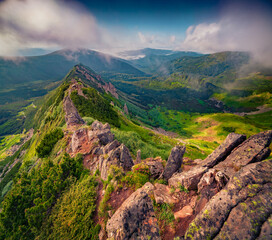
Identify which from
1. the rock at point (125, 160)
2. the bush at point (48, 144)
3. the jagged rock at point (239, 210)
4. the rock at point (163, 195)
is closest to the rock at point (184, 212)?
the rock at point (163, 195)

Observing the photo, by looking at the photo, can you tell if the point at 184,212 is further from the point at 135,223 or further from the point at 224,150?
the point at 224,150

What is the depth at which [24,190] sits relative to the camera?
836 inches

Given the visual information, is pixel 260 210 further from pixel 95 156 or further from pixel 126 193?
pixel 95 156

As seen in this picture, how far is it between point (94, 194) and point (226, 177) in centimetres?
1777

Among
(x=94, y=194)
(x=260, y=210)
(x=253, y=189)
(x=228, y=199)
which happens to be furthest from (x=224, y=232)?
(x=94, y=194)

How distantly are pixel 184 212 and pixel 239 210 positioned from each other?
5.52 m

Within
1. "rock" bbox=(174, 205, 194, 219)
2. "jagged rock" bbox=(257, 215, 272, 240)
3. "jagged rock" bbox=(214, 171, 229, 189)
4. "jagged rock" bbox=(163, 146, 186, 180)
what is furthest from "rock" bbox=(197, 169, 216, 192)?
"jagged rock" bbox=(163, 146, 186, 180)

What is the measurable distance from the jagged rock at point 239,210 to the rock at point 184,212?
3.01 m

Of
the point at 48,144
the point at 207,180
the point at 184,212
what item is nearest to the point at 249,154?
the point at 207,180

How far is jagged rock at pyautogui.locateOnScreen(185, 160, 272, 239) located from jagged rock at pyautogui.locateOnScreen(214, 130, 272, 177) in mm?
3127

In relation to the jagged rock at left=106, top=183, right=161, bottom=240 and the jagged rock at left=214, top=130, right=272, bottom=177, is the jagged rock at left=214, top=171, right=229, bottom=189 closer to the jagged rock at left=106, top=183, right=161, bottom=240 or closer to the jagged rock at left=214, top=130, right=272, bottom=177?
the jagged rock at left=214, top=130, right=272, bottom=177

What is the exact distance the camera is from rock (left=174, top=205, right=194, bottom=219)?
1215 centimetres

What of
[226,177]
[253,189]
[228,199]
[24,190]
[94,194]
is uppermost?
[253,189]

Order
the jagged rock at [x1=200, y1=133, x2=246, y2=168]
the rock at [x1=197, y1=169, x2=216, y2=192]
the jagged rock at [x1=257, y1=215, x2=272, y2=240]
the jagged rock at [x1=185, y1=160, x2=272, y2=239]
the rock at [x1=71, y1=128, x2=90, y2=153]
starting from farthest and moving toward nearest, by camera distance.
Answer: the rock at [x1=71, y1=128, x2=90, y2=153] < the jagged rock at [x1=200, y1=133, x2=246, y2=168] < the rock at [x1=197, y1=169, x2=216, y2=192] < the jagged rock at [x1=185, y1=160, x2=272, y2=239] < the jagged rock at [x1=257, y1=215, x2=272, y2=240]
